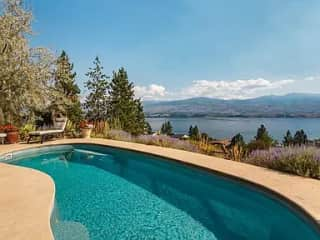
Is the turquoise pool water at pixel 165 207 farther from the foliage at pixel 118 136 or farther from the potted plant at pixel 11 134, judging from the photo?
the foliage at pixel 118 136

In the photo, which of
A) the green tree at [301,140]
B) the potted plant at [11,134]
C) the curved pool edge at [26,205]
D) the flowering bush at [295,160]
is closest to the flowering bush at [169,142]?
the flowering bush at [295,160]

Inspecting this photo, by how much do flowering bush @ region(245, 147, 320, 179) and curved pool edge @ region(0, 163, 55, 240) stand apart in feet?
15.0

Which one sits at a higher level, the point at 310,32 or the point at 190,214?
the point at 310,32

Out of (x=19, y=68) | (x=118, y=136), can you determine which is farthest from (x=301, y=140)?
(x=19, y=68)

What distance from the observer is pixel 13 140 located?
11406 mm

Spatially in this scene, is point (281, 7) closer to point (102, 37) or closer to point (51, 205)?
point (102, 37)

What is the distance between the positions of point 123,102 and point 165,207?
16273mm

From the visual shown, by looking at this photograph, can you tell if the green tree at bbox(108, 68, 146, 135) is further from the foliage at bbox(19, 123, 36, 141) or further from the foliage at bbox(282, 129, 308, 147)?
the foliage at bbox(282, 129, 308, 147)

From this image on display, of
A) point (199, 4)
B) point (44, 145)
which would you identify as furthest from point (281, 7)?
point (44, 145)

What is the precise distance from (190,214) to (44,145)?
743 centimetres

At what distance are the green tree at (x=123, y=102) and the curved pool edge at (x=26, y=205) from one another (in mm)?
12721

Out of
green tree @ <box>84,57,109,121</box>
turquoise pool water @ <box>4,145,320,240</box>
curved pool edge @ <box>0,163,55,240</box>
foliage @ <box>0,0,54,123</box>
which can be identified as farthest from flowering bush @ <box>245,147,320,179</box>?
green tree @ <box>84,57,109,121</box>

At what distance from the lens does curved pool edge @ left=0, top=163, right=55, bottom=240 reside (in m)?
3.31

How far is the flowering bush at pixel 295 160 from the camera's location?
5.85m
